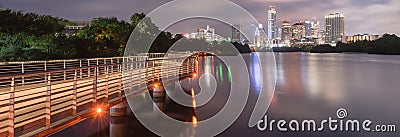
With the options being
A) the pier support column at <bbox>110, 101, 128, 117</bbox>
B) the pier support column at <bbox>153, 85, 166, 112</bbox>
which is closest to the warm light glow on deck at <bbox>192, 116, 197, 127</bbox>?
the pier support column at <bbox>153, 85, 166, 112</bbox>

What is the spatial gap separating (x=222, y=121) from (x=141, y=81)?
9.87 feet

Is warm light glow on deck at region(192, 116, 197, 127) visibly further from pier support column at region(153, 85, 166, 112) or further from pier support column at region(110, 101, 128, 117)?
pier support column at region(110, 101, 128, 117)

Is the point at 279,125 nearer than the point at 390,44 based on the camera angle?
Yes

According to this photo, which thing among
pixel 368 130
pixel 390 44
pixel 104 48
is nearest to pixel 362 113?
pixel 368 130

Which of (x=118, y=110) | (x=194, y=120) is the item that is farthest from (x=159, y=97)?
(x=118, y=110)

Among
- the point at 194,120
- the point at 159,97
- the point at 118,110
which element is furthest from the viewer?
the point at 159,97

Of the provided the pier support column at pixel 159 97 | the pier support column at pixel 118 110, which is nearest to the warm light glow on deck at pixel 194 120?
the pier support column at pixel 159 97

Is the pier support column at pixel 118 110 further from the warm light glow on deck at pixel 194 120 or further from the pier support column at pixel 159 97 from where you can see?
the pier support column at pixel 159 97

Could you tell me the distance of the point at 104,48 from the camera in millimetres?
27266

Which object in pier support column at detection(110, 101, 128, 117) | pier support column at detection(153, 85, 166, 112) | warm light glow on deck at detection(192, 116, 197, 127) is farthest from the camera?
pier support column at detection(153, 85, 166, 112)

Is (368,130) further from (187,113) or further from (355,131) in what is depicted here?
(187,113)

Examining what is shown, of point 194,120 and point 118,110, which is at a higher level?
point 118,110

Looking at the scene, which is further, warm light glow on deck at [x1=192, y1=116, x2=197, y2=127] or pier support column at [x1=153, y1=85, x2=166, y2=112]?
pier support column at [x1=153, y1=85, x2=166, y2=112]

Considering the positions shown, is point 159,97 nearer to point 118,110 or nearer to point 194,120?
point 194,120
